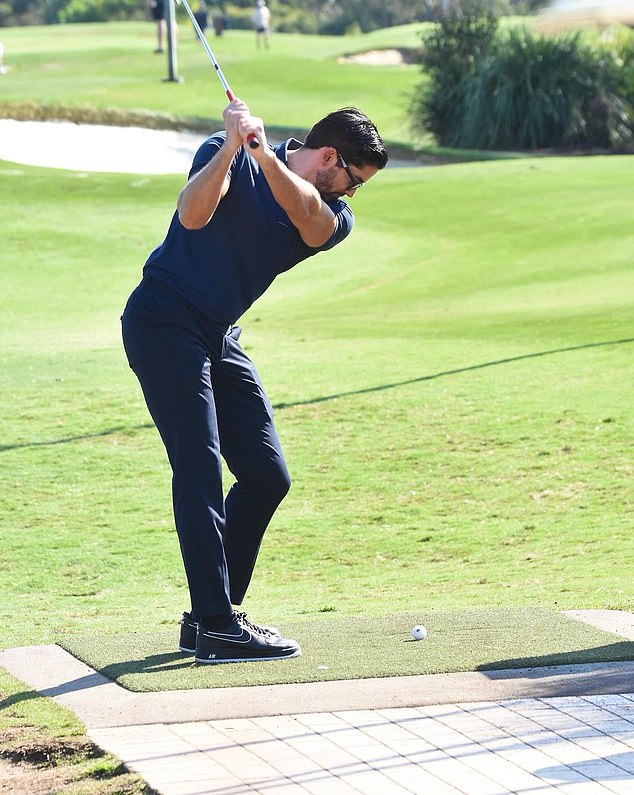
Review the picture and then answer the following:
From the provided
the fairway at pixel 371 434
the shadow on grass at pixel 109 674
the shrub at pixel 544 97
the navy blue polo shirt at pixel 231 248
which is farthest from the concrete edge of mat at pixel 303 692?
the shrub at pixel 544 97

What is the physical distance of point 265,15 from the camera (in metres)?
54.3

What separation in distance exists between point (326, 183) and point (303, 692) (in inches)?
74.4

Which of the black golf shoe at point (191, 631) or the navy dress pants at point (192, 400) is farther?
the black golf shoe at point (191, 631)

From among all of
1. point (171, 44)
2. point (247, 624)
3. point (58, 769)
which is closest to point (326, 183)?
point (247, 624)

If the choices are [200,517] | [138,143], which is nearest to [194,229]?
[200,517]

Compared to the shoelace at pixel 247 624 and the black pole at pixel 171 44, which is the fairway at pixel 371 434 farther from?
the black pole at pixel 171 44

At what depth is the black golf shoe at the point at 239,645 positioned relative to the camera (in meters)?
5.47

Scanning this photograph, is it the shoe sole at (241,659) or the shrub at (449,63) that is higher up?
the shrub at (449,63)

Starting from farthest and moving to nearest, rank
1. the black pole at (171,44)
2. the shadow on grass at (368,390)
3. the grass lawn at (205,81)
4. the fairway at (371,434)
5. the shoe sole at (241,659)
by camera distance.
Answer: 1. the black pole at (171,44)
2. the grass lawn at (205,81)
3. the shadow on grass at (368,390)
4. the fairway at (371,434)
5. the shoe sole at (241,659)

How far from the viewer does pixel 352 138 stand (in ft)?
17.6

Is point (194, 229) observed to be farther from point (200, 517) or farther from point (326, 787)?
point (326, 787)

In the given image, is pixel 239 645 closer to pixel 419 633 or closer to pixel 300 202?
pixel 419 633

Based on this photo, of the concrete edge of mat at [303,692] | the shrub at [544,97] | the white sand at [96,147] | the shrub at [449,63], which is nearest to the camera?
the concrete edge of mat at [303,692]

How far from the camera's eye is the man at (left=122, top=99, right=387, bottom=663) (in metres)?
5.28
